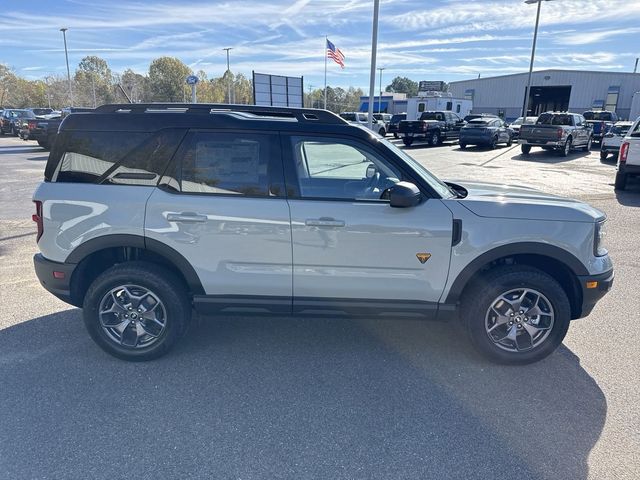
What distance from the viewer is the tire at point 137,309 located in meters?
3.38

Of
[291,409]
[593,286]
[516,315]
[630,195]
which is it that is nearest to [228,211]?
[291,409]

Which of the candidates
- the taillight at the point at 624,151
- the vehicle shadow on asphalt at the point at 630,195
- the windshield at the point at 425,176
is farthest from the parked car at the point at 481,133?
the windshield at the point at 425,176

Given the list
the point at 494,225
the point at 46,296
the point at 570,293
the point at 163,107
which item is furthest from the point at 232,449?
the point at 46,296

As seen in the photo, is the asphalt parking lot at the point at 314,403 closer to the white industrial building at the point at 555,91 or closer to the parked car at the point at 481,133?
the parked car at the point at 481,133

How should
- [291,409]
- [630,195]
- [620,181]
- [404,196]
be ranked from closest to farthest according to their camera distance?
[291,409] → [404,196] → [630,195] → [620,181]

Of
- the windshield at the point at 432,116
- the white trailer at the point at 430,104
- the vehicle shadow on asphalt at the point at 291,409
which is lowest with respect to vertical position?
the vehicle shadow on asphalt at the point at 291,409

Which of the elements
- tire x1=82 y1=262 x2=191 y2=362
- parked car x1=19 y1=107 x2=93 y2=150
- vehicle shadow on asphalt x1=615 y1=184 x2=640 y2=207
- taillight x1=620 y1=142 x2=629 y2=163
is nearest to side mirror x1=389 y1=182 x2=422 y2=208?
tire x1=82 y1=262 x2=191 y2=362

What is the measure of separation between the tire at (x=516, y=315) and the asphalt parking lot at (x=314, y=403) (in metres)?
0.17

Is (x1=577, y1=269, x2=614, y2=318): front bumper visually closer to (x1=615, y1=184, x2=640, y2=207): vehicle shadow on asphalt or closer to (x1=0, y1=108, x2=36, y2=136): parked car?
(x1=615, y1=184, x2=640, y2=207): vehicle shadow on asphalt

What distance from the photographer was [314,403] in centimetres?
301

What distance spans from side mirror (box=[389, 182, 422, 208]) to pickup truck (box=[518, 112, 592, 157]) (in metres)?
20.3

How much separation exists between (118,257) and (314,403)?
2002mm

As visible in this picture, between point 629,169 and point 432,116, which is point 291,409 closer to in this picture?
point 629,169

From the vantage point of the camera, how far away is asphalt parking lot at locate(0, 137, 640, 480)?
2.48m
